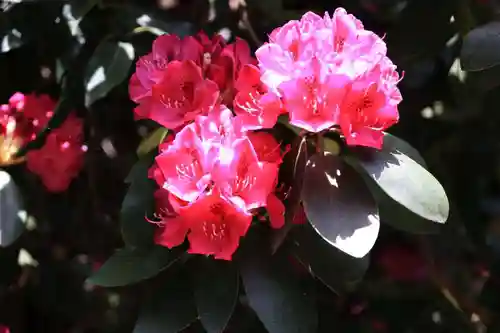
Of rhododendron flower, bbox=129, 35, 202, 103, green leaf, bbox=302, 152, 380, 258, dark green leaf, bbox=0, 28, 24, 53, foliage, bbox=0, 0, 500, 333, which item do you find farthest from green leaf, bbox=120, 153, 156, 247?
dark green leaf, bbox=0, 28, 24, 53

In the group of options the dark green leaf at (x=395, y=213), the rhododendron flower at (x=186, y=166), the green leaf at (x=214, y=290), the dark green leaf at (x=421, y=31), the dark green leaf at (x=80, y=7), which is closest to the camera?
the rhododendron flower at (x=186, y=166)

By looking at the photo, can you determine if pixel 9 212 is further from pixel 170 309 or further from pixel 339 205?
pixel 339 205

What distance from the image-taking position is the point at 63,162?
1.22 meters

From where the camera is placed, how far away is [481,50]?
3.28ft

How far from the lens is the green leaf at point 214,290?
0.92 metres

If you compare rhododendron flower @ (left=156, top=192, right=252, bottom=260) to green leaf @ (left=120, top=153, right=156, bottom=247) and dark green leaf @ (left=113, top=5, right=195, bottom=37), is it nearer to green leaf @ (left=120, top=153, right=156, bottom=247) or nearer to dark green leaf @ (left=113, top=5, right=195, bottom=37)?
green leaf @ (left=120, top=153, right=156, bottom=247)

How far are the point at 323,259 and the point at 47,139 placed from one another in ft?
1.64

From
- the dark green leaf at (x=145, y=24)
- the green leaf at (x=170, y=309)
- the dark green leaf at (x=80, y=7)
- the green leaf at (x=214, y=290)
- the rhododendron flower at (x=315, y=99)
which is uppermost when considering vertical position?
the rhododendron flower at (x=315, y=99)

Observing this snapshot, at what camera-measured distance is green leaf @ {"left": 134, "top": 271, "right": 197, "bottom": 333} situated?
0.96 metres

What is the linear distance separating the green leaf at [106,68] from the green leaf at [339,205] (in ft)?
1.18

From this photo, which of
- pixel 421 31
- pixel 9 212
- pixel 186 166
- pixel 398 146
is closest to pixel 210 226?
pixel 186 166

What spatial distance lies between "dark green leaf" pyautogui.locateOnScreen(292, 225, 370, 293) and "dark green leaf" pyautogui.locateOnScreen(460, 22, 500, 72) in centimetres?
30

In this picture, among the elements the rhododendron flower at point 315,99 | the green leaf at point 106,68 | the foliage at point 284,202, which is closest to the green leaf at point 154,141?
the foliage at point 284,202

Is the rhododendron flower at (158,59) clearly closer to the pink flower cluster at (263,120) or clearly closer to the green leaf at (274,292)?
the pink flower cluster at (263,120)
